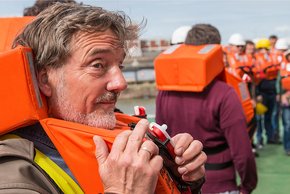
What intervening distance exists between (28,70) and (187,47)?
216cm

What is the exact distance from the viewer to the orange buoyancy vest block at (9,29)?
1.67 metres

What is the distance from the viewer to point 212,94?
2.93m

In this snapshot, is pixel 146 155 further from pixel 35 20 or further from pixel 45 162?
pixel 35 20

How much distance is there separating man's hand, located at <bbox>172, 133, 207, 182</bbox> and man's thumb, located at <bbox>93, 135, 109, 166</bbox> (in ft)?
1.04

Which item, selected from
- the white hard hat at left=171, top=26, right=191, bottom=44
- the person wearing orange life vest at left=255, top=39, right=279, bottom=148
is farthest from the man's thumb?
the person wearing orange life vest at left=255, top=39, right=279, bottom=148

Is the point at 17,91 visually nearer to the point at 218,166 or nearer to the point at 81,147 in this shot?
the point at 81,147

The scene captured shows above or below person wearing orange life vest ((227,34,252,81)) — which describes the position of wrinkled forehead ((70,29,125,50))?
above

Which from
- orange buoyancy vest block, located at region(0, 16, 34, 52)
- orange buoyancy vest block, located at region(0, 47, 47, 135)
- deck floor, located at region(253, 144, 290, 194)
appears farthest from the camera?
deck floor, located at region(253, 144, 290, 194)

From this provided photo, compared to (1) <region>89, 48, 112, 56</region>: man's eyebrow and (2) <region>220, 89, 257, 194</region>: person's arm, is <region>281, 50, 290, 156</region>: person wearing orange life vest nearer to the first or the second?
(2) <region>220, 89, 257, 194</region>: person's arm

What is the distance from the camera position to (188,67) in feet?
10.8

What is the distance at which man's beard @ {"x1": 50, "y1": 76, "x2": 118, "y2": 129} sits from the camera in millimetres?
1453

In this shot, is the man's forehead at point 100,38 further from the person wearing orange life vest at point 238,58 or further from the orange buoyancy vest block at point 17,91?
the person wearing orange life vest at point 238,58

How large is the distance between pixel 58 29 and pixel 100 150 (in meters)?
0.42

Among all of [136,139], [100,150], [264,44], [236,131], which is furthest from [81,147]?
[264,44]
